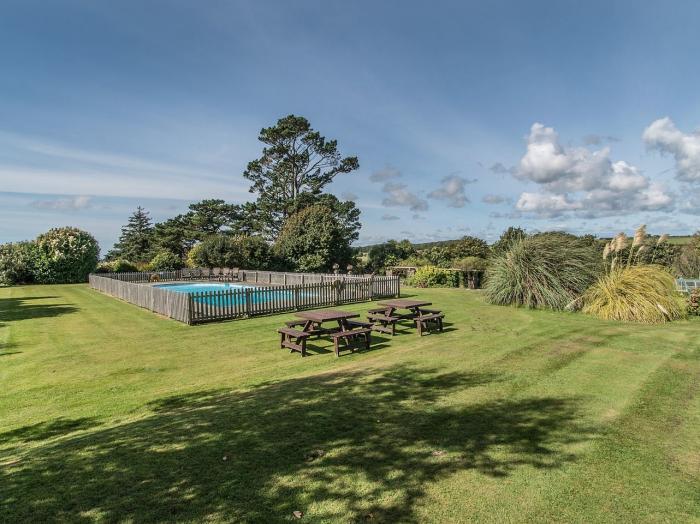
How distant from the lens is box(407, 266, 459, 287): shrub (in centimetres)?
2502

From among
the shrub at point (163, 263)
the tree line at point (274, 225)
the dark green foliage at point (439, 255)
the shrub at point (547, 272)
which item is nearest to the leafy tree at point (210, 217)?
the tree line at point (274, 225)

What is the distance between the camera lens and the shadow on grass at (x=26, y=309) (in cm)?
1416

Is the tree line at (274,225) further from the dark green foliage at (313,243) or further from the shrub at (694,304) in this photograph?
the shrub at (694,304)

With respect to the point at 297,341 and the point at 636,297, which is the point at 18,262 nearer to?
the point at 297,341

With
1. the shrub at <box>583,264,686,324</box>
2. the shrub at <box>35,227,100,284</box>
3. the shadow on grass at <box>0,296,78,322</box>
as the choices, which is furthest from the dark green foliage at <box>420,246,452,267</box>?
the shrub at <box>35,227,100,284</box>

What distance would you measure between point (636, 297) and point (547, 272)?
2.91m

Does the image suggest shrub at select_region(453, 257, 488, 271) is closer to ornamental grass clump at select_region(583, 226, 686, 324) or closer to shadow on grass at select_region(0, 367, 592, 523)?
ornamental grass clump at select_region(583, 226, 686, 324)

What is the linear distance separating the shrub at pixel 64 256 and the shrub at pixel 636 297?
35423 millimetres

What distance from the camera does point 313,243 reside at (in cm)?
3275

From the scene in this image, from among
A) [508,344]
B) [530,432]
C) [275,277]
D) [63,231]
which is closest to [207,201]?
[63,231]

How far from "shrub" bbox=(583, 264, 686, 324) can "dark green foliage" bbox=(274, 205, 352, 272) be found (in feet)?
70.5

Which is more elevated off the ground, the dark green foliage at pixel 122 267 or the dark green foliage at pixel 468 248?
the dark green foliage at pixel 468 248

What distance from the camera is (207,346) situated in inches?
384

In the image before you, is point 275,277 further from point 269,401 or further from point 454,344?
point 269,401
